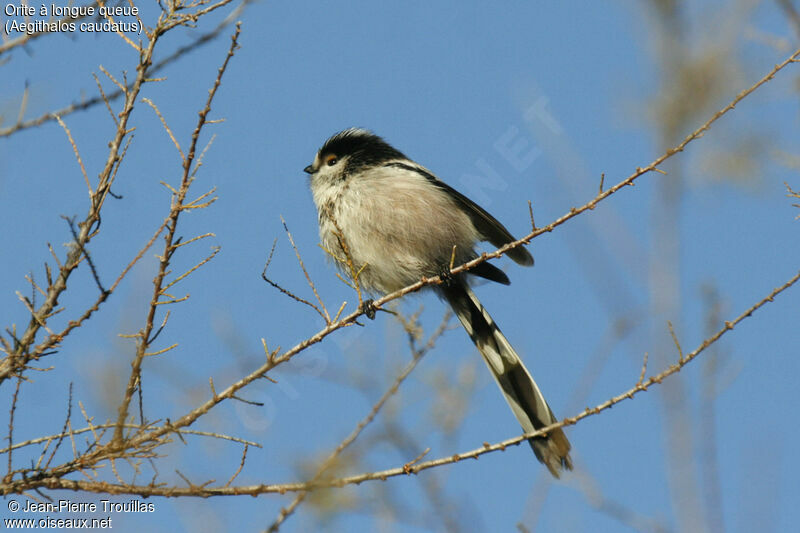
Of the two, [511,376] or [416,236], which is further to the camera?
[416,236]

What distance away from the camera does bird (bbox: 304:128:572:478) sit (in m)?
4.63

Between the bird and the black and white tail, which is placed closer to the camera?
the black and white tail

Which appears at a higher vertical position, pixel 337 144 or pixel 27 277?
pixel 337 144

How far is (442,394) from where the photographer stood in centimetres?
407

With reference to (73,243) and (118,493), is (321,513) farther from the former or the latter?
(73,243)

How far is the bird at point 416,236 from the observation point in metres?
4.63

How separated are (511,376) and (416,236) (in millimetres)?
1051

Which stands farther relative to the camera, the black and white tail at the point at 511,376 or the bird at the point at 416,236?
the bird at the point at 416,236

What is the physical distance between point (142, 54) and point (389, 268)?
231 cm

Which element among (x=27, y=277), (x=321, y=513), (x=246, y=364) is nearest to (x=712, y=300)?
(x=321, y=513)

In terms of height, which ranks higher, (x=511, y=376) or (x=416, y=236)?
(x=416, y=236)

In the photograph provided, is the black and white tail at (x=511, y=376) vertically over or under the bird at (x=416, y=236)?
under

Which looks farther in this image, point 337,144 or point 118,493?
point 337,144

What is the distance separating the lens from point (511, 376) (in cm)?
442
